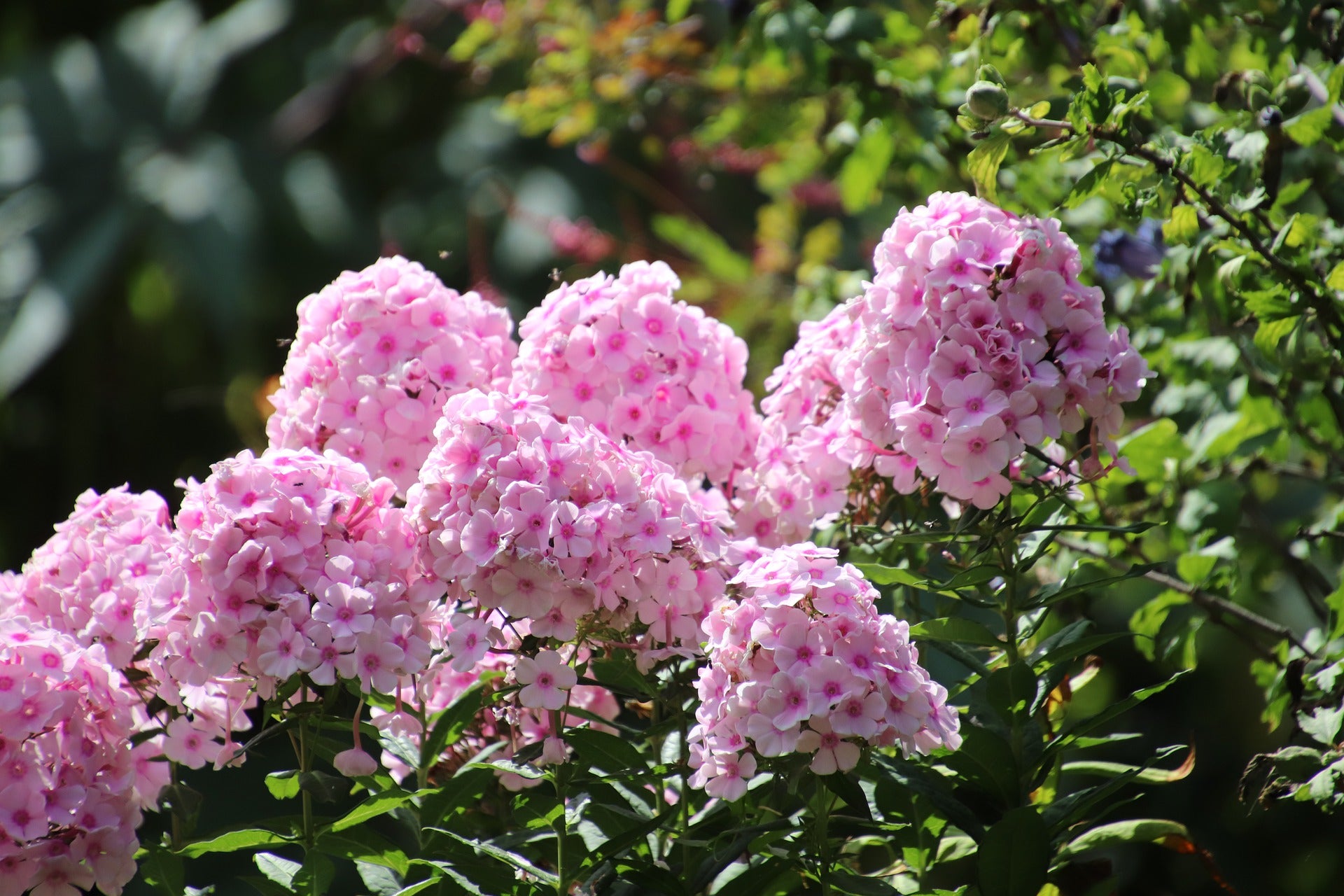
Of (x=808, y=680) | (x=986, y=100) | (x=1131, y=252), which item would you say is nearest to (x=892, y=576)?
(x=808, y=680)

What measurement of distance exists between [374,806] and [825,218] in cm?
482

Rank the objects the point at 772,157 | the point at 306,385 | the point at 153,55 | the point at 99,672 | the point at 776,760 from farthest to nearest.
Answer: the point at 153,55, the point at 772,157, the point at 306,385, the point at 99,672, the point at 776,760

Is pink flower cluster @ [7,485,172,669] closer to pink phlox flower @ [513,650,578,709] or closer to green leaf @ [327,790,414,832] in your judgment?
green leaf @ [327,790,414,832]

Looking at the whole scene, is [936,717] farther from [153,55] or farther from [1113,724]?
[153,55]

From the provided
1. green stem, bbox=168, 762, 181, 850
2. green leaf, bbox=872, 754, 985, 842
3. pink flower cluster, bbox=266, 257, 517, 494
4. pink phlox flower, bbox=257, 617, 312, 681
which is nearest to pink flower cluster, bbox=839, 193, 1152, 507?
green leaf, bbox=872, 754, 985, 842

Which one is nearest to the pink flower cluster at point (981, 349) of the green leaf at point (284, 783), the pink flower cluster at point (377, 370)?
the pink flower cluster at point (377, 370)

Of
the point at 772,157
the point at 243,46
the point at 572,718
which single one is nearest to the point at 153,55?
the point at 243,46

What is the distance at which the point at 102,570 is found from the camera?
1.55m

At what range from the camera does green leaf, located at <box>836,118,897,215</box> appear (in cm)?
220

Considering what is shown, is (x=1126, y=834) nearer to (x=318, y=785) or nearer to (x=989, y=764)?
(x=989, y=764)

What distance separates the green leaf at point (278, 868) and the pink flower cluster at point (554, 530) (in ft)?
1.33

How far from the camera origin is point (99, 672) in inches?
57.3

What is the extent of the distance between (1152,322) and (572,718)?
3.91 feet

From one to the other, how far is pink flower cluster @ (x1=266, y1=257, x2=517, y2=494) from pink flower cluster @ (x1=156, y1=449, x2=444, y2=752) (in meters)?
0.19
